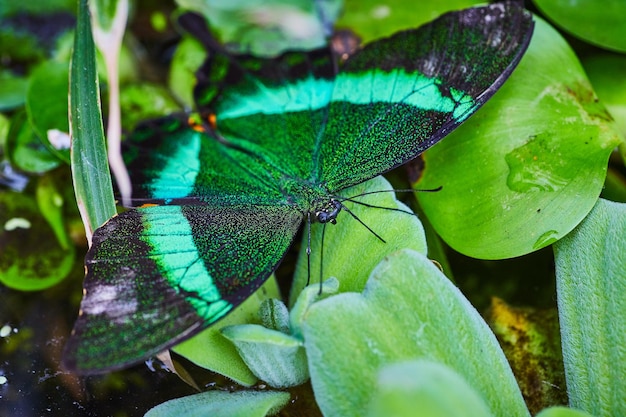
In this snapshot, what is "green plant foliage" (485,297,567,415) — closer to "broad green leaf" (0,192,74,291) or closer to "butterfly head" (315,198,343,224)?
"butterfly head" (315,198,343,224)

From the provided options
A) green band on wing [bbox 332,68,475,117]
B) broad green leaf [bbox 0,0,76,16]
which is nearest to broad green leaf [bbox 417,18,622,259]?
green band on wing [bbox 332,68,475,117]

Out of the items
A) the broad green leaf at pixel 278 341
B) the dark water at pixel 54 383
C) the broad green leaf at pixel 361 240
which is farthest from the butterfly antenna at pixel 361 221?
the dark water at pixel 54 383

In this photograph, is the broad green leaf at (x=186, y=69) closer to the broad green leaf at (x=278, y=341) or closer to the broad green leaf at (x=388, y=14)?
the broad green leaf at (x=388, y=14)

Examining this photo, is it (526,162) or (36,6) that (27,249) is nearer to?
(36,6)

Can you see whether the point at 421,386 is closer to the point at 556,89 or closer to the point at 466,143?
the point at 466,143

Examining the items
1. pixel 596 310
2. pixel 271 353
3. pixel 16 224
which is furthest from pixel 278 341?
pixel 16 224

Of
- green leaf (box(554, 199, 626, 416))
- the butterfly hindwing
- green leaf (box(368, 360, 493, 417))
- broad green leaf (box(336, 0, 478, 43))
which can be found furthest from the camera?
broad green leaf (box(336, 0, 478, 43))
